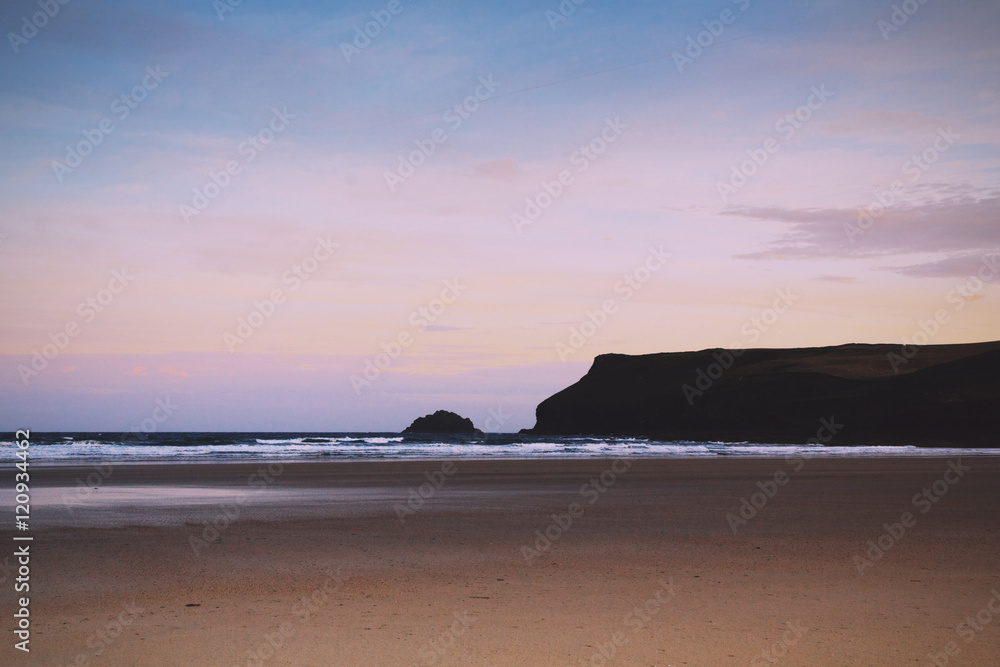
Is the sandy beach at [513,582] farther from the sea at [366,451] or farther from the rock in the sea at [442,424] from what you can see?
the rock in the sea at [442,424]

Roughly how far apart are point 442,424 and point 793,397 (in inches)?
2900

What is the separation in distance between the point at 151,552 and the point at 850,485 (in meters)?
18.9

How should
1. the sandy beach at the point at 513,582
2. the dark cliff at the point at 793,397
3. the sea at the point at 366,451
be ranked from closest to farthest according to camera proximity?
the sandy beach at the point at 513,582
the sea at the point at 366,451
the dark cliff at the point at 793,397

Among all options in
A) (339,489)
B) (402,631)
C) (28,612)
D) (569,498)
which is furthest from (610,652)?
(339,489)

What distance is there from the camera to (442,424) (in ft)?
490

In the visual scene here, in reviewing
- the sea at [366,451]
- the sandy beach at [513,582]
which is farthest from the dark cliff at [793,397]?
the sandy beach at [513,582]

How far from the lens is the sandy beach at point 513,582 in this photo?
595 cm

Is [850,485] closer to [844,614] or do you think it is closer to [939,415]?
[844,614]

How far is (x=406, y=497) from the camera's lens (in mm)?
18422

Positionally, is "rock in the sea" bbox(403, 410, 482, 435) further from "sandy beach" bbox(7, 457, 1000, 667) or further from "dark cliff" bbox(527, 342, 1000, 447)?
"sandy beach" bbox(7, 457, 1000, 667)

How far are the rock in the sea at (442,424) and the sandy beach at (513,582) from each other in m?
133

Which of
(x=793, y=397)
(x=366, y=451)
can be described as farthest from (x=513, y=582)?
(x=793, y=397)

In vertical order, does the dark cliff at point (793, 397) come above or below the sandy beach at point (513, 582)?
above

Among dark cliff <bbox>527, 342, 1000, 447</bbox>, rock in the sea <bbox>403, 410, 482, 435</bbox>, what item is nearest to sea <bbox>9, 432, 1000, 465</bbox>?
dark cliff <bbox>527, 342, 1000, 447</bbox>
